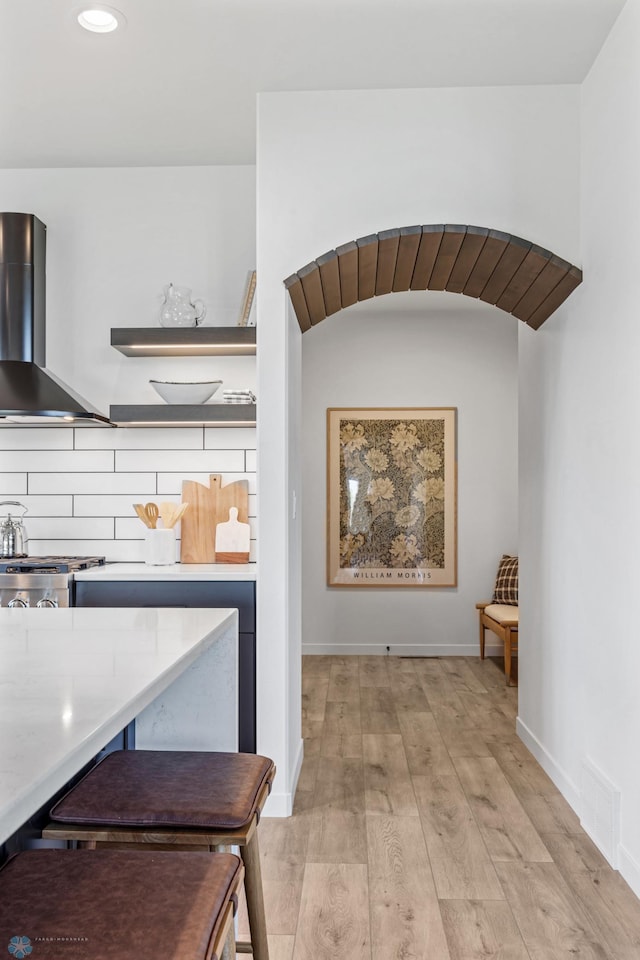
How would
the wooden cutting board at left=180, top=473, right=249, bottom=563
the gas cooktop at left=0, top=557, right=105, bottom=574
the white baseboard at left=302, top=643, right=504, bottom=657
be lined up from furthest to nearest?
1. the white baseboard at left=302, top=643, right=504, bottom=657
2. the wooden cutting board at left=180, top=473, right=249, bottom=563
3. the gas cooktop at left=0, top=557, right=105, bottom=574

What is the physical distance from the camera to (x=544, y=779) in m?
3.26

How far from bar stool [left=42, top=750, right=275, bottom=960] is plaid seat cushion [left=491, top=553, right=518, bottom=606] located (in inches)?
168

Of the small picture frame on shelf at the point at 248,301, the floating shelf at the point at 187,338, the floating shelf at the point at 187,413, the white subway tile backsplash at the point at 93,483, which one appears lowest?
the white subway tile backsplash at the point at 93,483

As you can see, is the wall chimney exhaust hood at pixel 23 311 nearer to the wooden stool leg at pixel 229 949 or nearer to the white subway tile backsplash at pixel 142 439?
the white subway tile backsplash at pixel 142 439

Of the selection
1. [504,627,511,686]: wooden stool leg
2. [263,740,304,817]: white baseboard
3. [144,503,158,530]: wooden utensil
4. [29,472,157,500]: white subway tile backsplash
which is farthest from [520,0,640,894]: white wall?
[29,472,157,500]: white subway tile backsplash

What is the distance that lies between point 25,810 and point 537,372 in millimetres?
3112

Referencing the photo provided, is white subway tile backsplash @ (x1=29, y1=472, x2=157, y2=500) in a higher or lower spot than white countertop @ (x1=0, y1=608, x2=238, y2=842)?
higher

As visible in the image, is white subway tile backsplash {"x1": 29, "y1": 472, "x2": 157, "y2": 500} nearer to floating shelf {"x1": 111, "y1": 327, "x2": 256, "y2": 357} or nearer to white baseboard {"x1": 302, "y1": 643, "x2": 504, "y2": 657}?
floating shelf {"x1": 111, "y1": 327, "x2": 256, "y2": 357}

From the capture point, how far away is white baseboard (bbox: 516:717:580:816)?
2928 mm

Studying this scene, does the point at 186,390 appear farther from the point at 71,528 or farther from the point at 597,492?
the point at 597,492

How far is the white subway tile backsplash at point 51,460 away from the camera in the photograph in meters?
3.86

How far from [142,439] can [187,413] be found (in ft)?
1.58

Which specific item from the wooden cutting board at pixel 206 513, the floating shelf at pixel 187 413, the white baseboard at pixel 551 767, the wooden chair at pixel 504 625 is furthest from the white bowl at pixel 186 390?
the wooden chair at pixel 504 625

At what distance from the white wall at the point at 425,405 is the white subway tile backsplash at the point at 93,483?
2358 millimetres
